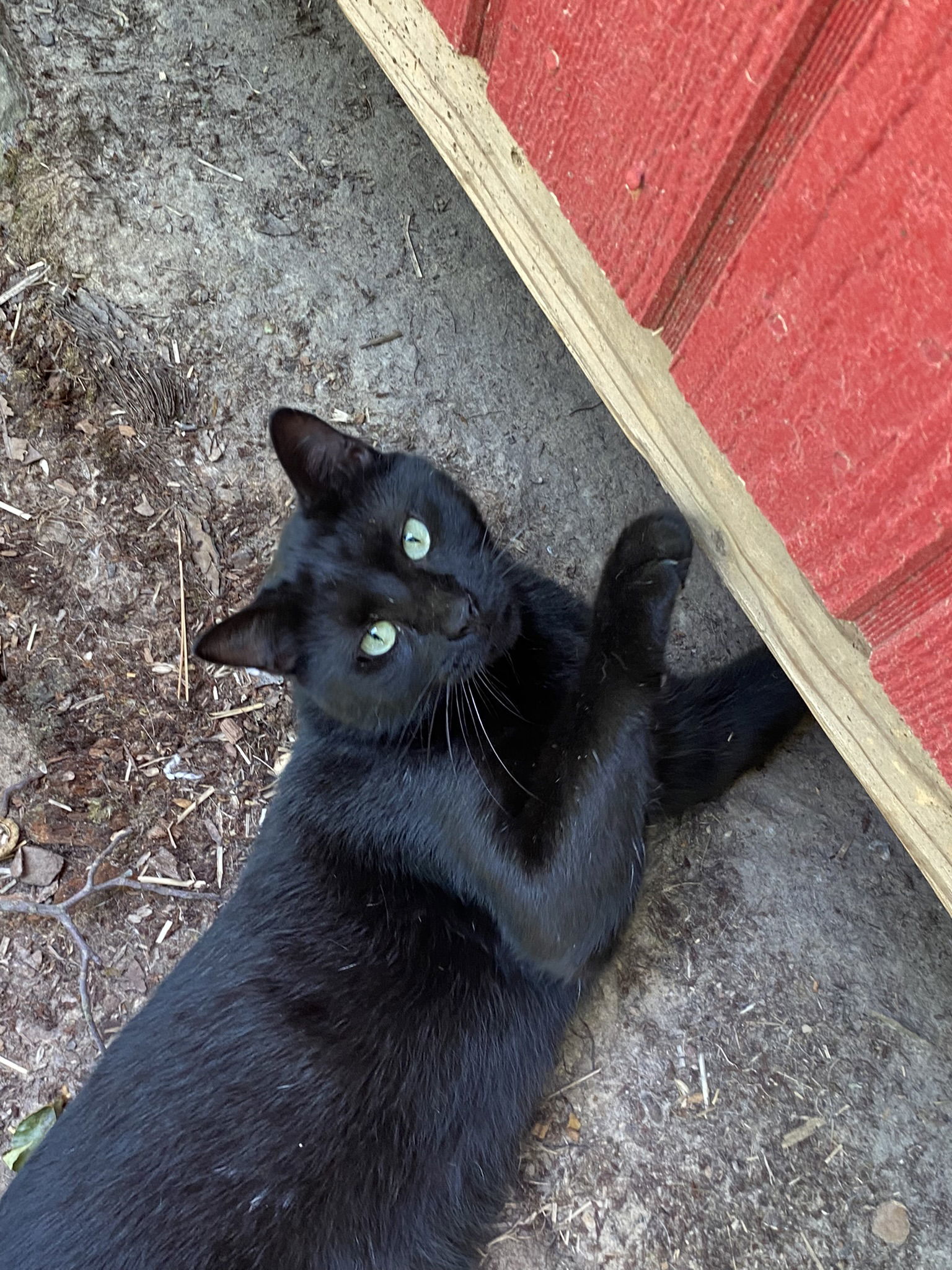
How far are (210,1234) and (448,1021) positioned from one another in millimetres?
598

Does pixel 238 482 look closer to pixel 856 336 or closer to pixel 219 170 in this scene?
pixel 219 170

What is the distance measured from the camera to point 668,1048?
1.98 m

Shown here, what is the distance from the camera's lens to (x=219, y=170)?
8.48ft

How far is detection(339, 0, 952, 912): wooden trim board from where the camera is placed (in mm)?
1280

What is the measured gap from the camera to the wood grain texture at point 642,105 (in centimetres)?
98

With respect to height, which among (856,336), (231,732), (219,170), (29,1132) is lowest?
(29,1132)

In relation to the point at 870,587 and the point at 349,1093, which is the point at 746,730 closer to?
the point at 870,587

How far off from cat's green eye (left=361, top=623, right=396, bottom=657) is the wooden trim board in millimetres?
632

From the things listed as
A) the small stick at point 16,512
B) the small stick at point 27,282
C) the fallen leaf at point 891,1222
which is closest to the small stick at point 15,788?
the small stick at point 16,512

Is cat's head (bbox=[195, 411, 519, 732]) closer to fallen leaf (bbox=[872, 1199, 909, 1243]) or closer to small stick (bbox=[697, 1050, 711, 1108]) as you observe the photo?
small stick (bbox=[697, 1050, 711, 1108])

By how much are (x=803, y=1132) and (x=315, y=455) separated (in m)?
1.88

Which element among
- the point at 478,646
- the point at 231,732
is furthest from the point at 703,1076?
the point at 231,732

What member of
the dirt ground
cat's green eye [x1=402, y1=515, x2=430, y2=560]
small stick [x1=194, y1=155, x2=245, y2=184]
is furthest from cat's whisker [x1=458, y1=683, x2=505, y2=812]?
small stick [x1=194, y1=155, x2=245, y2=184]

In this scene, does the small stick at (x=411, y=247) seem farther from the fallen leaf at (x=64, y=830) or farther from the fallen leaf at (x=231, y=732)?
the fallen leaf at (x=64, y=830)
